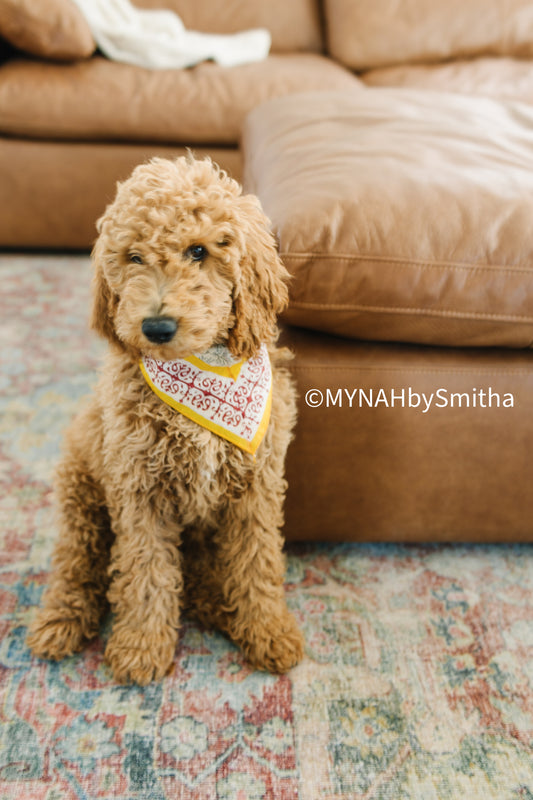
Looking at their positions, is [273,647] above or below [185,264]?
below

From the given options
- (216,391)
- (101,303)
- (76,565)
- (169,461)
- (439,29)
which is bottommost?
(76,565)

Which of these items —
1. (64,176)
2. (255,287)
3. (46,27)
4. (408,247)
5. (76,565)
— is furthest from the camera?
(64,176)

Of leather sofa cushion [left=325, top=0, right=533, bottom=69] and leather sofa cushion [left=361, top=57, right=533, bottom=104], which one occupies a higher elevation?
leather sofa cushion [left=325, top=0, right=533, bottom=69]

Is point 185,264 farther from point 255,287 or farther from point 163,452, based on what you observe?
point 163,452

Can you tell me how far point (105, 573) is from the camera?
1.36 meters

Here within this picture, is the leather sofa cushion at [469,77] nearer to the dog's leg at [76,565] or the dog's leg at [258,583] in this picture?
the dog's leg at [258,583]

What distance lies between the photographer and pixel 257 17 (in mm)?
3213

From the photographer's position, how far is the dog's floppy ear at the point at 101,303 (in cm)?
108

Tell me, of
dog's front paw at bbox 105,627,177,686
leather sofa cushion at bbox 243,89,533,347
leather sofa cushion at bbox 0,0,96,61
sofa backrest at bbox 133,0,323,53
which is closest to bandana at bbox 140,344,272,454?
leather sofa cushion at bbox 243,89,533,347

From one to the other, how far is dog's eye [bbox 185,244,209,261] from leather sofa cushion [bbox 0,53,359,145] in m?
1.89

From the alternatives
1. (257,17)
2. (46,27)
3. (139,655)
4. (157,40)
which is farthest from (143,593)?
(257,17)

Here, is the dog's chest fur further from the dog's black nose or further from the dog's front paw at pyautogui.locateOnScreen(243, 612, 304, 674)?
the dog's front paw at pyautogui.locateOnScreen(243, 612, 304, 674)

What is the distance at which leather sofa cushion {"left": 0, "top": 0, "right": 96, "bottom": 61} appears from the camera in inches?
101

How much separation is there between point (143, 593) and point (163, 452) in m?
0.31
